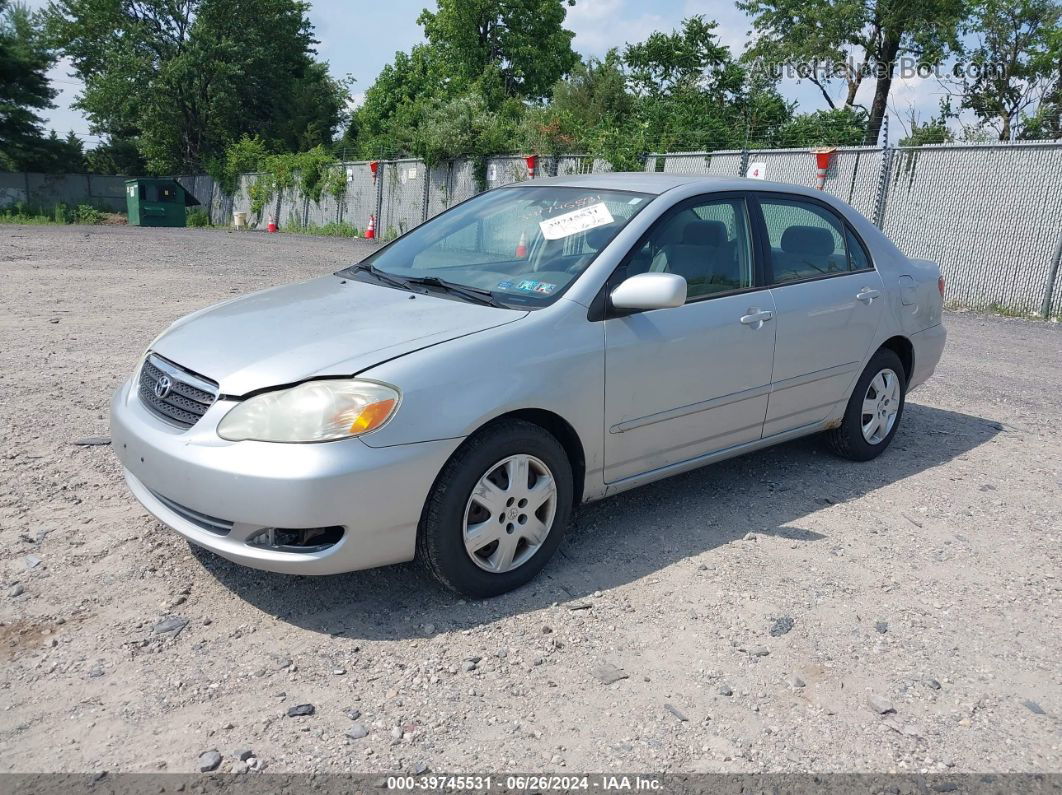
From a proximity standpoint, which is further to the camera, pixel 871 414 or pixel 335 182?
pixel 335 182

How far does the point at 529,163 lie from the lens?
2111 centimetres

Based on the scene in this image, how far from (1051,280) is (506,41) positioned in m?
39.6

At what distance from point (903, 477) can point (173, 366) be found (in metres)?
3.98

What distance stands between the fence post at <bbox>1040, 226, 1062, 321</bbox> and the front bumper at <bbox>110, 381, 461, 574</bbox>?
38.1 feet

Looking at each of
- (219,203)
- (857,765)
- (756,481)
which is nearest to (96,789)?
(857,765)

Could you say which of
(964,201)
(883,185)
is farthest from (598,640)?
(883,185)

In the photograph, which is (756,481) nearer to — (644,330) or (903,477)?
(903,477)

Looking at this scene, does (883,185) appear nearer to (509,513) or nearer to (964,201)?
(964,201)

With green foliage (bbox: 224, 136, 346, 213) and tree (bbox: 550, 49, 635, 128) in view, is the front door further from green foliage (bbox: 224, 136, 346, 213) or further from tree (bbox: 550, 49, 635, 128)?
tree (bbox: 550, 49, 635, 128)

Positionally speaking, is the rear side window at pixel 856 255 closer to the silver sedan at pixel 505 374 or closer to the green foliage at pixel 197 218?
the silver sedan at pixel 505 374

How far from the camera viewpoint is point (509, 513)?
11.1ft

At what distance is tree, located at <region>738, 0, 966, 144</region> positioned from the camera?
30625 millimetres

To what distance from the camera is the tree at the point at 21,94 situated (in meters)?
39.9

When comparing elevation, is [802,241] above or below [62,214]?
above
